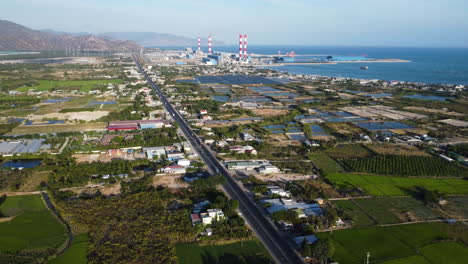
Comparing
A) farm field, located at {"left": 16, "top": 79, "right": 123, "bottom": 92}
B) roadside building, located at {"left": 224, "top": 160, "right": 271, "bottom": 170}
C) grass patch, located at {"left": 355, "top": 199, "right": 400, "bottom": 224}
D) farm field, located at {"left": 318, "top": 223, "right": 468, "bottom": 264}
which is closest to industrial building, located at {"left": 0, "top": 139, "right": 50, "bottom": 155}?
roadside building, located at {"left": 224, "top": 160, "right": 271, "bottom": 170}

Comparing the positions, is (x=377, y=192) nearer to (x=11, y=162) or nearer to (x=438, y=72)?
(x=11, y=162)

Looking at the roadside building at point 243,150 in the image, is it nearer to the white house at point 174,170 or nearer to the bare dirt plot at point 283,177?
the bare dirt plot at point 283,177

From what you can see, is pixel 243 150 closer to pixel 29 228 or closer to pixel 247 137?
pixel 247 137

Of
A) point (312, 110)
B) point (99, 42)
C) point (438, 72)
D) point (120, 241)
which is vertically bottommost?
point (120, 241)

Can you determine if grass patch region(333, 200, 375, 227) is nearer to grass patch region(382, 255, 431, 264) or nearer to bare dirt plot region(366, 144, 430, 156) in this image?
grass patch region(382, 255, 431, 264)

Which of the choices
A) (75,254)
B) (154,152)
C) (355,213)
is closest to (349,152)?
(355,213)

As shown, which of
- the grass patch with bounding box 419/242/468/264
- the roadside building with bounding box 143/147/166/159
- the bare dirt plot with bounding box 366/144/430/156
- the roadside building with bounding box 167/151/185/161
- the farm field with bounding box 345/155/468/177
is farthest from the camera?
the bare dirt plot with bounding box 366/144/430/156

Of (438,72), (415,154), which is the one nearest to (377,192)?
(415,154)
